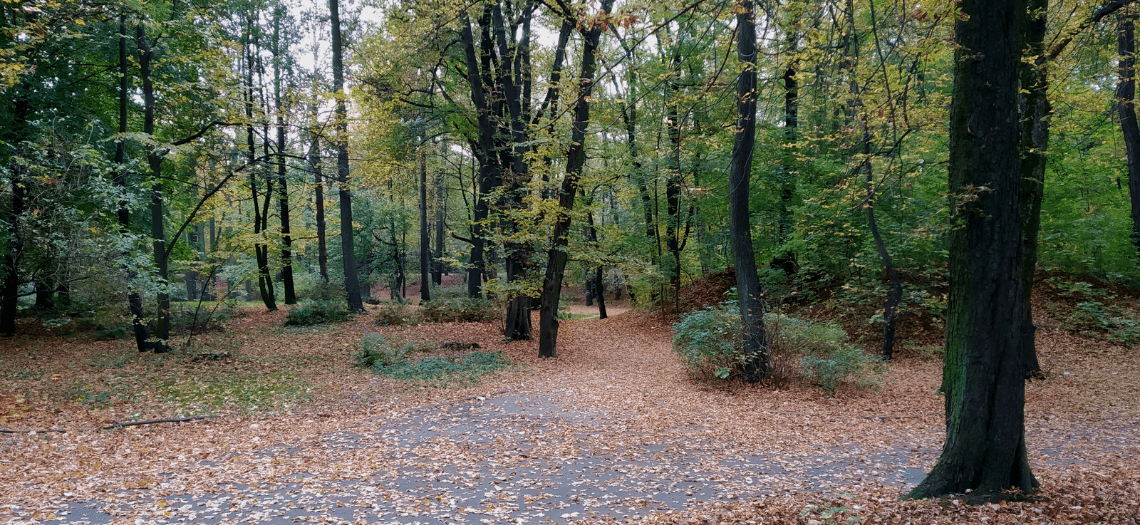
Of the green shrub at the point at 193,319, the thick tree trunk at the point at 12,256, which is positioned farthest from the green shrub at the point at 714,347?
the green shrub at the point at 193,319

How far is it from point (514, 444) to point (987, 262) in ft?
15.5

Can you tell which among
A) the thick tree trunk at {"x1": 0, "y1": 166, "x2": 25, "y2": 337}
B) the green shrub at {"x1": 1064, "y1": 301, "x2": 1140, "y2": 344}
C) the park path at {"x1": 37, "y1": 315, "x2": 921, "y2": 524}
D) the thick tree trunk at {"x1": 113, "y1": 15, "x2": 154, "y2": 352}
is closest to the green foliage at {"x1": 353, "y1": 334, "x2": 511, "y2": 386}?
the park path at {"x1": 37, "y1": 315, "x2": 921, "y2": 524}

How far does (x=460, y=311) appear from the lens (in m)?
16.4

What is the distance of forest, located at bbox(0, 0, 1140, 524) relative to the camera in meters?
3.91

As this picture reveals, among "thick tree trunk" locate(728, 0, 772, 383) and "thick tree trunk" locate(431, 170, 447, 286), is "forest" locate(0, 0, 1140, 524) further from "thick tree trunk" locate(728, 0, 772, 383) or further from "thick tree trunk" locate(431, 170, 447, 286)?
"thick tree trunk" locate(431, 170, 447, 286)

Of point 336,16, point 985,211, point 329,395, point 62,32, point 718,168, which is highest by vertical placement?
point 336,16

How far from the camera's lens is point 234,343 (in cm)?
1245

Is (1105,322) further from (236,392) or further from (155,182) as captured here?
(155,182)

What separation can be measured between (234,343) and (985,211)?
45.8 feet

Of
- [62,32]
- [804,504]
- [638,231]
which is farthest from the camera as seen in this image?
[638,231]

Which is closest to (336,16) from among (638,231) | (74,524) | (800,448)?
(638,231)

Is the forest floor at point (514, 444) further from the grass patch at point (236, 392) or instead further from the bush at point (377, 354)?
the bush at point (377, 354)

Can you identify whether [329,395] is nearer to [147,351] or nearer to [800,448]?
[147,351]

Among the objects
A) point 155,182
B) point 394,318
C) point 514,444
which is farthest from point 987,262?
point 394,318
